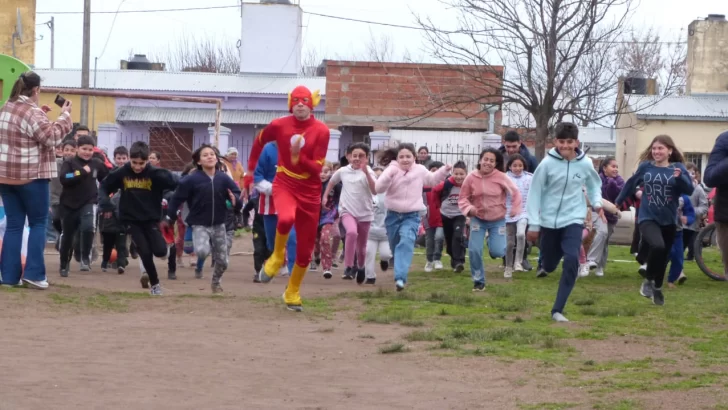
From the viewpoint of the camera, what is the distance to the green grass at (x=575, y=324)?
7.90 metres

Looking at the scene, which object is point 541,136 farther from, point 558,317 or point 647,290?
point 558,317

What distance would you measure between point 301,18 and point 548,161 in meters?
28.7

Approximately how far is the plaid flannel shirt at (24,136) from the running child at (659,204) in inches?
242

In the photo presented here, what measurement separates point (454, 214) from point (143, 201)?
5.94 meters

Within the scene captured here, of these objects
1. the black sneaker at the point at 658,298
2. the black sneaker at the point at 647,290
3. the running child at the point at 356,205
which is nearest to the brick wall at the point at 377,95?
the running child at the point at 356,205

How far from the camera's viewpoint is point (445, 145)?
32781 mm

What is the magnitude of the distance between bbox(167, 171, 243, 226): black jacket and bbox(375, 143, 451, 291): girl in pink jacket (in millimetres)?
1840

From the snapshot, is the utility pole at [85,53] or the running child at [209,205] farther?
the utility pole at [85,53]

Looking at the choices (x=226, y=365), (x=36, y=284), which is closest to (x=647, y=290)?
(x=226, y=365)

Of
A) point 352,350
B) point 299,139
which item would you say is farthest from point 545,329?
point 299,139

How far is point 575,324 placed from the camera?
1070 centimetres

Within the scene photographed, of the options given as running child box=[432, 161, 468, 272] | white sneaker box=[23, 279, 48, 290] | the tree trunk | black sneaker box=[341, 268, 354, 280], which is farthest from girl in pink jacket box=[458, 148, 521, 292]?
the tree trunk

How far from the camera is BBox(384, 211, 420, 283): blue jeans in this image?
1345cm

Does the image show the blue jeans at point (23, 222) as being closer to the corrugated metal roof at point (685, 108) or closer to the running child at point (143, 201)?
the running child at point (143, 201)
